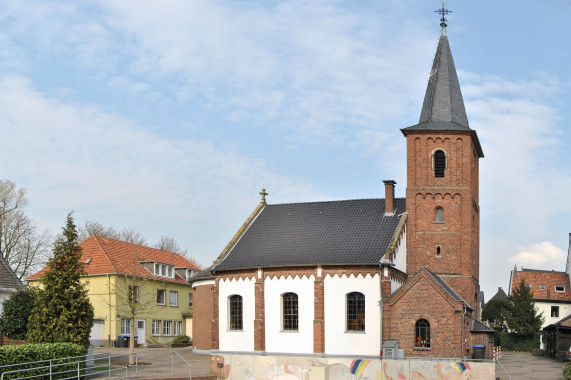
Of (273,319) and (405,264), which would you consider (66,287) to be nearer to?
(273,319)

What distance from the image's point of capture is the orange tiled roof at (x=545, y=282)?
235ft

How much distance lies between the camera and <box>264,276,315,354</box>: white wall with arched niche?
3706 cm

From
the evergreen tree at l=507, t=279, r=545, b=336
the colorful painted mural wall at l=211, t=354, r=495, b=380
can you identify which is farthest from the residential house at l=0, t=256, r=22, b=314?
the evergreen tree at l=507, t=279, r=545, b=336

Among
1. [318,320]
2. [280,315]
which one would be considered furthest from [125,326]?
[318,320]

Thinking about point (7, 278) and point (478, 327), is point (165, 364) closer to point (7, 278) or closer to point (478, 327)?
point (7, 278)

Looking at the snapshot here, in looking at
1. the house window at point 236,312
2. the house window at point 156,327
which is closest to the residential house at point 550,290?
the house window at point 156,327

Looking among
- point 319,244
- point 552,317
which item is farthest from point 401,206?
point 552,317

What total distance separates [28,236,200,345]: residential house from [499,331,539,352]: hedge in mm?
27823

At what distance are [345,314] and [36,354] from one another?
15.7 meters

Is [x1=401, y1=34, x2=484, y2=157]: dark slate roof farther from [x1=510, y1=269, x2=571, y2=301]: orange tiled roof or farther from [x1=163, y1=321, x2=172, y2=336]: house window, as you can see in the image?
[x1=510, y1=269, x2=571, y2=301]: orange tiled roof

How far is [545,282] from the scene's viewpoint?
72.8 m

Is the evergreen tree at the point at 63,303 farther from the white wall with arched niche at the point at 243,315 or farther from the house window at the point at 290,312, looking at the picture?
the house window at the point at 290,312

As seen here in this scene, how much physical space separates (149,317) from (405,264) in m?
25.2

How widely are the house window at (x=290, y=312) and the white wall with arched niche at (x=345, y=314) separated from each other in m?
1.90
